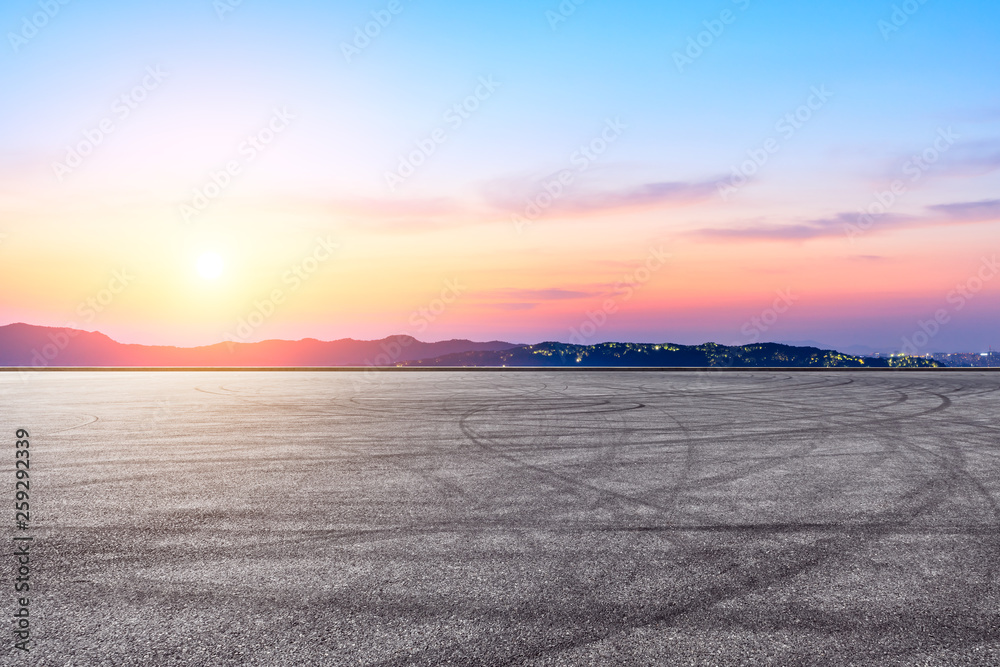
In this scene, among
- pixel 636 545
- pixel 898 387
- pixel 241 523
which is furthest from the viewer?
pixel 898 387

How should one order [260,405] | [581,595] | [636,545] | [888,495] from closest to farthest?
[581,595]
[636,545]
[888,495]
[260,405]

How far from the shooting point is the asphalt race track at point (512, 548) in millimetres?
4094

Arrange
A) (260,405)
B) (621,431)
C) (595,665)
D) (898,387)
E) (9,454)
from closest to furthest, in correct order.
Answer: (595,665) → (9,454) → (621,431) → (260,405) → (898,387)

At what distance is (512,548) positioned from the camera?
5824 mm

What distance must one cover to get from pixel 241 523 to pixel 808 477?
658cm

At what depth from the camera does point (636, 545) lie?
5.88m

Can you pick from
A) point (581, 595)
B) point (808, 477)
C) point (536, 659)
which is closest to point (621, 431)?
point (808, 477)

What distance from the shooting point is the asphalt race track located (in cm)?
409

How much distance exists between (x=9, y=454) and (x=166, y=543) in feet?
21.3

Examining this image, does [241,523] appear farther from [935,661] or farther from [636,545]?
[935,661]

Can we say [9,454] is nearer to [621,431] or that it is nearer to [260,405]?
[260,405]

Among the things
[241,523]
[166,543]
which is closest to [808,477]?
[241,523]

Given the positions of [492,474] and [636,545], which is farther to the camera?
[492,474]

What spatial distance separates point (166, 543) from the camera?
6.02 metres
